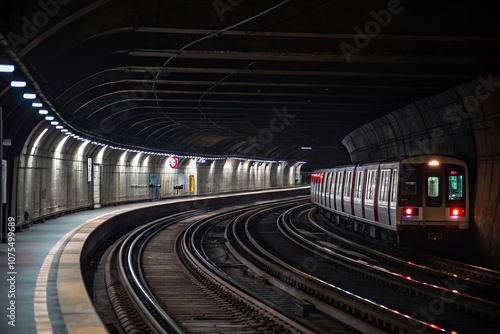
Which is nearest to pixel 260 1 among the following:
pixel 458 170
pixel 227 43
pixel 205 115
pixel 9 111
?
pixel 227 43

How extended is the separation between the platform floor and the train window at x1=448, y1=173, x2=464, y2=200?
1084 cm

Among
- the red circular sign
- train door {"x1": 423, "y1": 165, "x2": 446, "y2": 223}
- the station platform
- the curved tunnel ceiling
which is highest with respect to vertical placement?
the curved tunnel ceiling

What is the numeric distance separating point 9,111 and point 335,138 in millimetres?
32954

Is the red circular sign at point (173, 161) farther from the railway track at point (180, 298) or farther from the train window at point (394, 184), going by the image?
the train window at point (394, 184)

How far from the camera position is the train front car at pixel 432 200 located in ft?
68.0

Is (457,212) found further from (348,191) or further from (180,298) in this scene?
(180,298)

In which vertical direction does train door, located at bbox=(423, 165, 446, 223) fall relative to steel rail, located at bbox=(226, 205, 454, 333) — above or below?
above

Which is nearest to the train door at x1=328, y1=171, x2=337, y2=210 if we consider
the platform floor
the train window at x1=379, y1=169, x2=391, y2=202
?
the train window at x1=379, y1=169, x2=391, y2=202

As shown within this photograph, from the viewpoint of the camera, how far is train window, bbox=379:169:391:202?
22.0 m

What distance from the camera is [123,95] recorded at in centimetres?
2636

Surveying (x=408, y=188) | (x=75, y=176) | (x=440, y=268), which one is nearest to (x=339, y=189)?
(x=408, y=188)

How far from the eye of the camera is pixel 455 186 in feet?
68.5

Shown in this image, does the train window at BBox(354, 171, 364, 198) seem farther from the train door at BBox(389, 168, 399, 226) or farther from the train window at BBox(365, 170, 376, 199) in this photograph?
the train door at BBox(389, 168, 399, 226)

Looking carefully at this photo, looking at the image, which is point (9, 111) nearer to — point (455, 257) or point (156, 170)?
point (455, 257)
